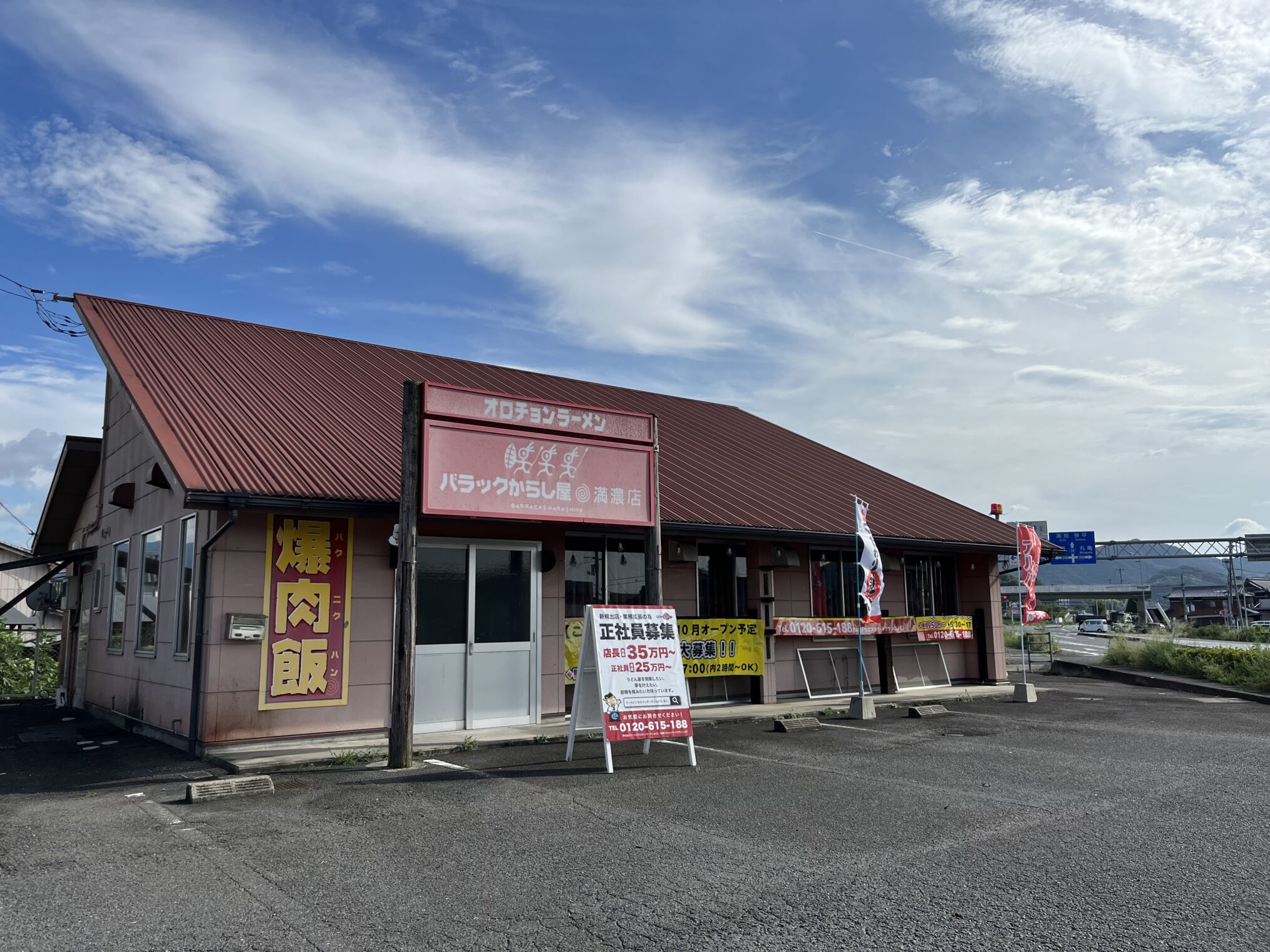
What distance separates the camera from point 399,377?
1562 centimetres

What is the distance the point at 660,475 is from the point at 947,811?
28.4 ft

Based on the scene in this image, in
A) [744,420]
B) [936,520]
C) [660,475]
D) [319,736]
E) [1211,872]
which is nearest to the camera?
[1211,872]

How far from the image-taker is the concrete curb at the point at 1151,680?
1748 cm

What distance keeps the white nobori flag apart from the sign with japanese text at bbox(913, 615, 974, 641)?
2479mm

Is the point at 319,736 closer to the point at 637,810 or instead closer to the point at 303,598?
the point at 303,598

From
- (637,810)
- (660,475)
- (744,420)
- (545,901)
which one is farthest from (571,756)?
(744,420)

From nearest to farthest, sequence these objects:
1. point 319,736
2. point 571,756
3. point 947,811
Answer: point 947,811 < point 571,756 < point 319,736

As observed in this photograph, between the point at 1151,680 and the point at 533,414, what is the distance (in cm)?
1704

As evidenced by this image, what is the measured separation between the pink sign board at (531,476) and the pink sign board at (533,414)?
4.1 inches

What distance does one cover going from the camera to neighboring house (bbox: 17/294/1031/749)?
9.90 metres

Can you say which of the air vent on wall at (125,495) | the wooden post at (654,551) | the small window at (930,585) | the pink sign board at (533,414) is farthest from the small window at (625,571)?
the air vent on wall at (125,495)

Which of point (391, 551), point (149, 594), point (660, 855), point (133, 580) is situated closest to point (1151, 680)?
point (391, 551)

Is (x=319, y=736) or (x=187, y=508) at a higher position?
(x=187, y=508)

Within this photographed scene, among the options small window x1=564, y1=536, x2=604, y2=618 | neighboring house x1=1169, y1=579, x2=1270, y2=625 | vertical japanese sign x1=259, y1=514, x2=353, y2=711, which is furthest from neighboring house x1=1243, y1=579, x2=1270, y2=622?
vertical japanese sign x1=259, y1=514, x2=353, y2=711
